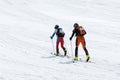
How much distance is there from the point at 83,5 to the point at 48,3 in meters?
4.35

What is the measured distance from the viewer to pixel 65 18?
33906 mm

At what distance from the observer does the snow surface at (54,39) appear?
14495mm

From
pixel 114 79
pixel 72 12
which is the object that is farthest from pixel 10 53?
pixel 72 12

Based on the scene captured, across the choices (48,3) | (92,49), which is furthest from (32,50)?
(48,3)

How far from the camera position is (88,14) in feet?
121

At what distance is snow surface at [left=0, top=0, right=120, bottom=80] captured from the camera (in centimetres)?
1450

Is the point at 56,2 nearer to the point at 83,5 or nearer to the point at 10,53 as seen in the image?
the point at 83,5

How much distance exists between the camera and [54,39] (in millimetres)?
25594

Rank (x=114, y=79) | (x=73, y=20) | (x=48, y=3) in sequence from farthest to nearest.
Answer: (x=48, y=3) < (x=73, y=20) < (x=114, y=79)

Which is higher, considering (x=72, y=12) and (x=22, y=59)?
(x=72, y=12)

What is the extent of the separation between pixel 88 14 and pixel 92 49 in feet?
46.8

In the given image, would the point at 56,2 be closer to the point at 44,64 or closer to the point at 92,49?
the point at 92,49

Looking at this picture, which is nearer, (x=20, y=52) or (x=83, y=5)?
(x=20, y=52)

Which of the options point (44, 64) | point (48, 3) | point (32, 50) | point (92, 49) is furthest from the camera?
point (48, 3)
